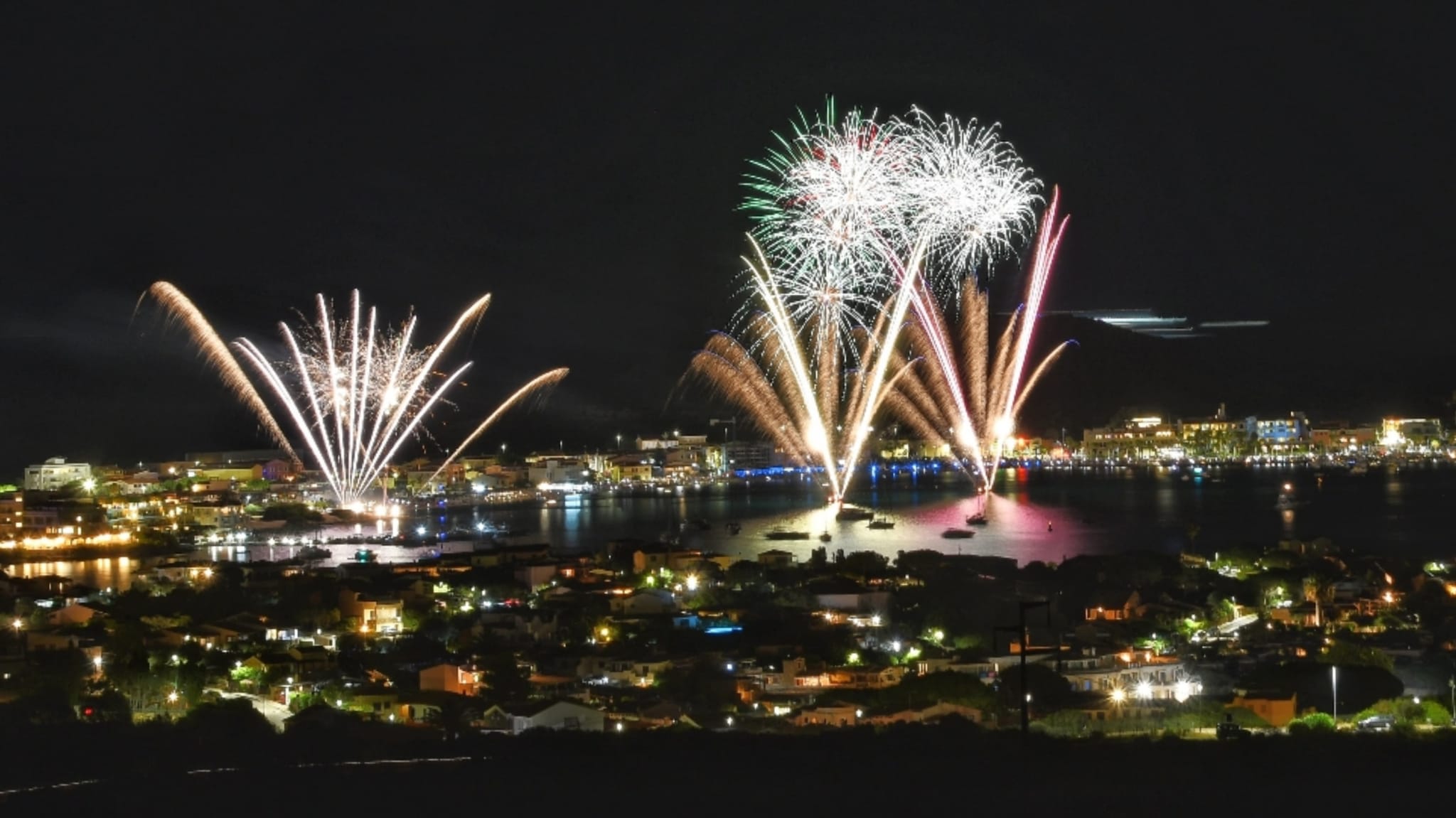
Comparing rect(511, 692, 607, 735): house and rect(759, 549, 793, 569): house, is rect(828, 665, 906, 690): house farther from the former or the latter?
rect(759, 549, 793, 569): house

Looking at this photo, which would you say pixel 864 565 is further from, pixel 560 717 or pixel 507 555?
pixel 560 717

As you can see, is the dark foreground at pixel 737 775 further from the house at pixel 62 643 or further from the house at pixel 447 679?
the house at pixel 62 643

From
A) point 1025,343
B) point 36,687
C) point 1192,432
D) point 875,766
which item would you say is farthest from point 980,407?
point 1192,432

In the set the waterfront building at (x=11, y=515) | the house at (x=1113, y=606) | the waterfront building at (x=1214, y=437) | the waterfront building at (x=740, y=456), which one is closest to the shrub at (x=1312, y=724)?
the house at (x=1113, y=606)

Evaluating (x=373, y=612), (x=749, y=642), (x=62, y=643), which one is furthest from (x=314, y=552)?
(x=749, y=642)

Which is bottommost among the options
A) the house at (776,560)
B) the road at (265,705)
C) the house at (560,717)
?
the house at (776,560)

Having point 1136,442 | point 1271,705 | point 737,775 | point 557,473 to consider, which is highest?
point 1136,442

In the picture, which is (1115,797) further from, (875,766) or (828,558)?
(828,558)
